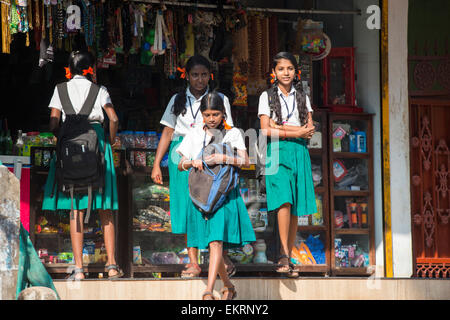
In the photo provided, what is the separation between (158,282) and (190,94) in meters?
1.69

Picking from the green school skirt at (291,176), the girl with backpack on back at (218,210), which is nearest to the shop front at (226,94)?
the green school skirt at (291,176)

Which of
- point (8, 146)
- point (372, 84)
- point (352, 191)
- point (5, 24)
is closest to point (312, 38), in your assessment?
point (372, 84)

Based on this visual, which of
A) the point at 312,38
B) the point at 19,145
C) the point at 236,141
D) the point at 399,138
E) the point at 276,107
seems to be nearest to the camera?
the point at 236,141

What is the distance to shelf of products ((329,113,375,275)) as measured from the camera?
30.0 feet

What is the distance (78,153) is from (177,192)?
960 millimetres

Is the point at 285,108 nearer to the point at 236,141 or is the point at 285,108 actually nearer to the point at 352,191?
the point at 236,141

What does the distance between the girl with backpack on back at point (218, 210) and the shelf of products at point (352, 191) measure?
2.52 metres

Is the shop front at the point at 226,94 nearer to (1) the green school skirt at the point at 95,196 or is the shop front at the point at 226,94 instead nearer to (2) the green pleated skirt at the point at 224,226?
(1) the green school skirt at the point at 95,196

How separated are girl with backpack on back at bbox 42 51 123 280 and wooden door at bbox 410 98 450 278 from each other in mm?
3541

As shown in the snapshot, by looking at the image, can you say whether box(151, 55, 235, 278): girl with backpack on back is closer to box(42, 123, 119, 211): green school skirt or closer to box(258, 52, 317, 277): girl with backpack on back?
box(42, 123, 119, 211): green school skirt

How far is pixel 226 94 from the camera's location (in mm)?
9258

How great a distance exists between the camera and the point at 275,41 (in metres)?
9.26

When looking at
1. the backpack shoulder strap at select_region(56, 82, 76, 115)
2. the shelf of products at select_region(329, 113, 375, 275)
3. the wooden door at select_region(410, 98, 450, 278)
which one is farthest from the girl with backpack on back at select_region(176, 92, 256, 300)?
the wooden door at select_region(410, 98, 450, 278)

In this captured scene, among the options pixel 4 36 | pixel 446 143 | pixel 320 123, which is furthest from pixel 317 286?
pixel 4 36
